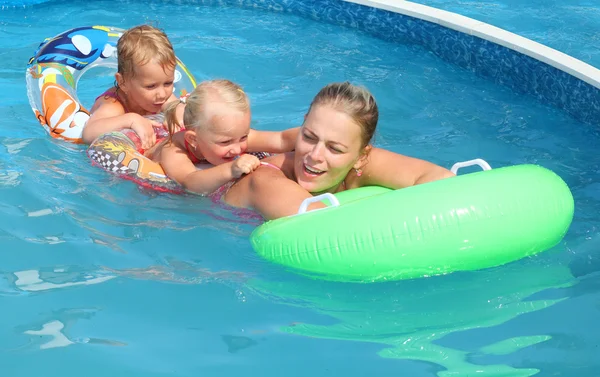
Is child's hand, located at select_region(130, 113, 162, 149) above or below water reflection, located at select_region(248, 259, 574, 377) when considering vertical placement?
above

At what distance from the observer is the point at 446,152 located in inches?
228

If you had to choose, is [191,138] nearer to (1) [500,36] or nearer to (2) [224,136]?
(2) [224,136]

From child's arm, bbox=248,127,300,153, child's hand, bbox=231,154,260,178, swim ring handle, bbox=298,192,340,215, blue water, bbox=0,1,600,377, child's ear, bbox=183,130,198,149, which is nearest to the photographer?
blue water, bbox=0,1,600,377

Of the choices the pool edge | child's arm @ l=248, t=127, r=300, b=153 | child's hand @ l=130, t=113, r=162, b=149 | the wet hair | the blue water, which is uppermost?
the wet hair

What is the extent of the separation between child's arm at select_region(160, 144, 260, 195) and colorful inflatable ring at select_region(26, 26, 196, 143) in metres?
1.05

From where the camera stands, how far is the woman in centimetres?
405

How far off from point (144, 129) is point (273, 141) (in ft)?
3.18

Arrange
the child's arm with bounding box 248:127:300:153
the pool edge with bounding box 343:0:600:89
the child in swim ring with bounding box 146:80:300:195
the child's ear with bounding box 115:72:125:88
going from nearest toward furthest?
1. the child in swim ring with bounding box 146:80:300:195
2. the child's arm with bounding box 248:127:300:153
3. the child's ear with bounding box 115:72:125:88
4. the pool edge with bounding box 343:0:600:89

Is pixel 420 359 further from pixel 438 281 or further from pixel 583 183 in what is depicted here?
pixel 583 183

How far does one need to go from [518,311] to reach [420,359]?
0.64 meters

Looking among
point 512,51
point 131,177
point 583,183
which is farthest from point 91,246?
point 512,51

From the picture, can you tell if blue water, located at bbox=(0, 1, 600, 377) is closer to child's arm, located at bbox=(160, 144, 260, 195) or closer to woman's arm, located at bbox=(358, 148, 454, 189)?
child's arm, located at bbox=(160, 144, 260, 195)

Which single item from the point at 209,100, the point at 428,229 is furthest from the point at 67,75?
the point at 428,229

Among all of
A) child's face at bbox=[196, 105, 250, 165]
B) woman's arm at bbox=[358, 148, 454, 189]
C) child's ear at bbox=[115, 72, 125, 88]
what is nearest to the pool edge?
woman's arm at bbox=[358, 148, 454, 189]
